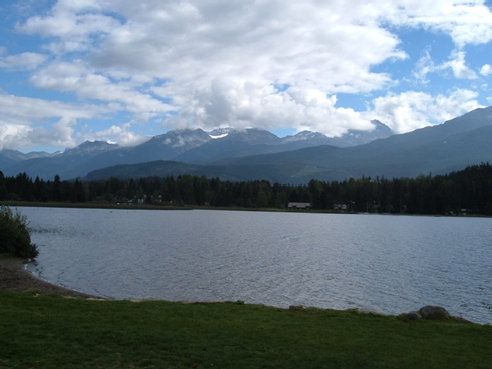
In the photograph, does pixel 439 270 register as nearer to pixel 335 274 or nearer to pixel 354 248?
pixel 335 274

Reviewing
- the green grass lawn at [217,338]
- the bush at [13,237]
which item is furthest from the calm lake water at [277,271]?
the green grass lawn at [217,338]

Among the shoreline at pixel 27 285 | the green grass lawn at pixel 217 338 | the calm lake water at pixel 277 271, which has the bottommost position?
the calm lake water at pixel 277 271

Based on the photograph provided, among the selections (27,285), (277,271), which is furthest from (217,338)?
(277,271)

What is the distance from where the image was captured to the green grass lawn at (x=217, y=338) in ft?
44.3

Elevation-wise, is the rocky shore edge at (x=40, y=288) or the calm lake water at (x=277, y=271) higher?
Result: the rocky shore edge at (x=40, y=288)

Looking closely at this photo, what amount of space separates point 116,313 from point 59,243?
172 ft

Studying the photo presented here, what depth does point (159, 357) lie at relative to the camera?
540 inches

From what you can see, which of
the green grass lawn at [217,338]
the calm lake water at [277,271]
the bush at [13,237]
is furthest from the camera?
the bush at [13,237]

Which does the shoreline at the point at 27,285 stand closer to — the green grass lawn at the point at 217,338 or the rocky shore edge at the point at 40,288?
the rocky shore edge at the point at 40,288

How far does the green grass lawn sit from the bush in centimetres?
3168

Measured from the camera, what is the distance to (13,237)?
50.1 metres

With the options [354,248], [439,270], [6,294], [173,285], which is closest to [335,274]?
[439,270]

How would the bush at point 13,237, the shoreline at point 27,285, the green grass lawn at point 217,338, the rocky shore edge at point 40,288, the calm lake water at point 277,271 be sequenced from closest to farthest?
the green grass lawn at point 217,338
the rocky shore edge at point 40,288
the shoreline at point 27,285
the calm lake water at point 277,271
the bush at point 13,237

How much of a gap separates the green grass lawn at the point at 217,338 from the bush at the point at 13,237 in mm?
31684
